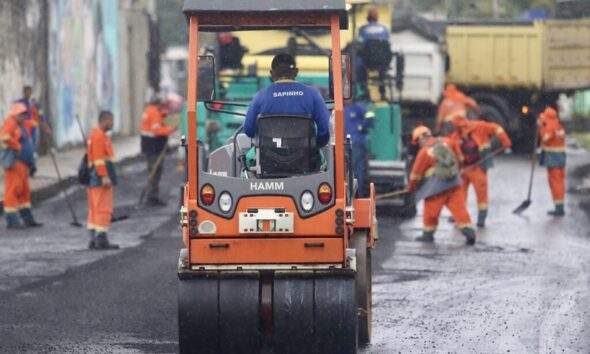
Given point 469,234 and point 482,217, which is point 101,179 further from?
point 482,217

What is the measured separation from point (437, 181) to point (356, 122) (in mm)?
2258

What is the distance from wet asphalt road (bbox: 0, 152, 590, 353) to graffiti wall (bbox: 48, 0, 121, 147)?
13576 millimetres

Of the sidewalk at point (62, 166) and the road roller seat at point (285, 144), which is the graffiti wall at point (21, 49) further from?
the road roller seat at point (285, 144)

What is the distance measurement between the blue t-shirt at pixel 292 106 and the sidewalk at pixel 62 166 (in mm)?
12677

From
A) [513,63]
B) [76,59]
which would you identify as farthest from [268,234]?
[76,59]

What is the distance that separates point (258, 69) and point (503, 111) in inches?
491

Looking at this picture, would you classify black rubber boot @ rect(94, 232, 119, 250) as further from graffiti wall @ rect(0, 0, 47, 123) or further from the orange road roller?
graffiti wall @ rect(0, 0, 47, 123)

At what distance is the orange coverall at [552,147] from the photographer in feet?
72.2

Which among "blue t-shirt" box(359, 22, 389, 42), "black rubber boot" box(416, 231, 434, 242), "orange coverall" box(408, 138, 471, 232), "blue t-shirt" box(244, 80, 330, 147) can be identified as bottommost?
"black rubber boot" box(416, 231, 434, 242)

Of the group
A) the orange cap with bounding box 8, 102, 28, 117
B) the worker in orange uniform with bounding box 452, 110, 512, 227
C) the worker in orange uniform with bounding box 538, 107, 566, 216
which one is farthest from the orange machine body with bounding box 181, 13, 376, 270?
the worker in orange uniform with bounding box 538, 107, 566, 216

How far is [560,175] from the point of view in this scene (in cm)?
2203

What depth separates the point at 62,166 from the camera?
29109 mm

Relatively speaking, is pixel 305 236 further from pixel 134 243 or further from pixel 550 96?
pixel 550 96

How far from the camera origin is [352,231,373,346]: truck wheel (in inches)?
440
